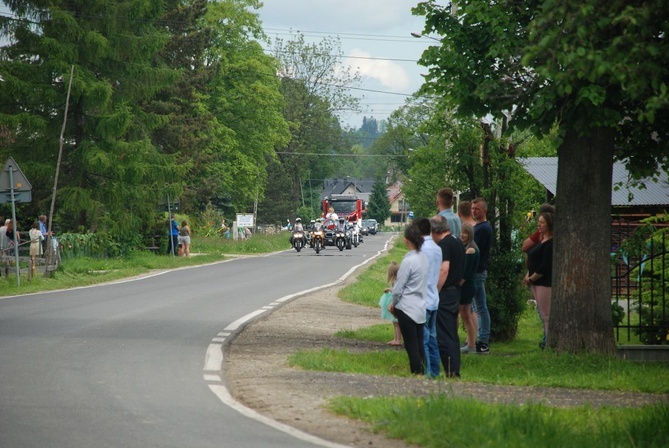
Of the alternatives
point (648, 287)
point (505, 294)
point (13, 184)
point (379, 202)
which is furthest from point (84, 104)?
point (379, 202)

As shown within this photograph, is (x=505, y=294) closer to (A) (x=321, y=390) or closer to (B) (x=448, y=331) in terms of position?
(B) (x=448, y=331)

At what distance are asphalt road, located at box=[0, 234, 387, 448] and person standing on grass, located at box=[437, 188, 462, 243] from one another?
122 inches

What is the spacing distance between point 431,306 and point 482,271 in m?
2.65

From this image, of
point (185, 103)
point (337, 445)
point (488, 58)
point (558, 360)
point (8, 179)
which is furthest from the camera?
point (185, 103)

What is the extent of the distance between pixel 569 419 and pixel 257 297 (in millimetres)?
14348

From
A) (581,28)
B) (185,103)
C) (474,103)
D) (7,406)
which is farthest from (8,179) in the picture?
(185,103)

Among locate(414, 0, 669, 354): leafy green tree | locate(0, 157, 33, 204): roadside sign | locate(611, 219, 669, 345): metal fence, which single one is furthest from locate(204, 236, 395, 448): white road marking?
locate(0, 157, 33, 204): roadside sign

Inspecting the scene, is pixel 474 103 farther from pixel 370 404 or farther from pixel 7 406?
pixel 7 406

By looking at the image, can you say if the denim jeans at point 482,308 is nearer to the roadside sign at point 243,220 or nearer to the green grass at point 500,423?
the green grass at point 500,423

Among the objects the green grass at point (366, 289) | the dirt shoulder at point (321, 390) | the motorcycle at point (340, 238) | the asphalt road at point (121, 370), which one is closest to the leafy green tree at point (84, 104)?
the green grass at point (366, 289)

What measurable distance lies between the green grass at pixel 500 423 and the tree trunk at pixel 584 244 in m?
3.36

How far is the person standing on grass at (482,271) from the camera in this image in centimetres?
1359

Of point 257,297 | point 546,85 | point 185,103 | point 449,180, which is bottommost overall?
point 257,297

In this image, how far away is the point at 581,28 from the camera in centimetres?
827
